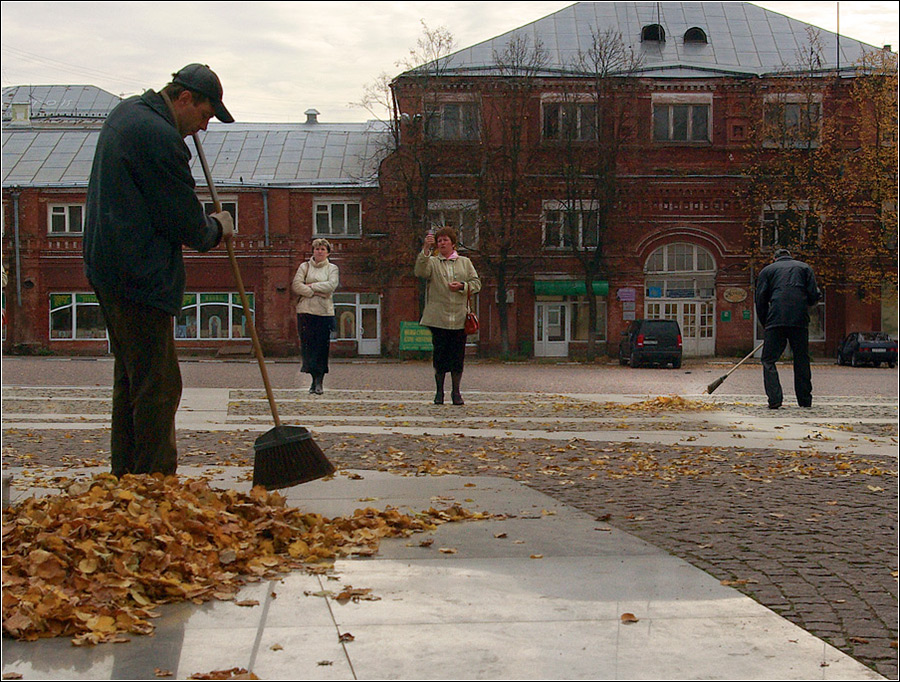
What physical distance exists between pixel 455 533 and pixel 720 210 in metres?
43.2

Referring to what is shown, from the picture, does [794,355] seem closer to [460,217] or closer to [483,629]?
[483,629]

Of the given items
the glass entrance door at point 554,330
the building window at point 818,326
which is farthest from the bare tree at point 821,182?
the glass entrance door at point 554,330

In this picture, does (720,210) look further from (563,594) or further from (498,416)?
(563,594)

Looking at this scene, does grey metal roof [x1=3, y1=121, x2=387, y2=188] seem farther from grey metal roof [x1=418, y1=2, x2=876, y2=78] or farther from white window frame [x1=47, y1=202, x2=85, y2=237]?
grey metal roof [x1=418, y1=2, x2=876, y2=78]

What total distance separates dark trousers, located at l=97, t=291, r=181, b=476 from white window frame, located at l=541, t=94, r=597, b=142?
4101cm

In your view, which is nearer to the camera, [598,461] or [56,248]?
[598,461]

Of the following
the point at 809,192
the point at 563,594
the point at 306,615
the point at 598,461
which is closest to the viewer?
the point at 306,615

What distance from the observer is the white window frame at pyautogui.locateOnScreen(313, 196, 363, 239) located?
47719mm

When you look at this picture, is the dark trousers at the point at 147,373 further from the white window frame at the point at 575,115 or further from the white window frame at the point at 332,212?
the white window frame at the point at 332,212

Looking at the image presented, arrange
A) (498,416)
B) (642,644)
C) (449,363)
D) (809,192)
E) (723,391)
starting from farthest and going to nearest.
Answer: (809,192) < (723,391) < (449,363) < (498,416) < (642,644)

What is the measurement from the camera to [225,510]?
5340 mm

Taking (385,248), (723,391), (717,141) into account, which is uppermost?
(717,141)

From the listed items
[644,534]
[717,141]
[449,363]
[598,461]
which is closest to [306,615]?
[644,534]

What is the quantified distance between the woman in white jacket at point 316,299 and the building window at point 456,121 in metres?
31.0
